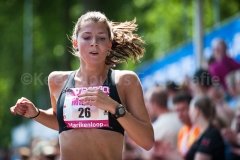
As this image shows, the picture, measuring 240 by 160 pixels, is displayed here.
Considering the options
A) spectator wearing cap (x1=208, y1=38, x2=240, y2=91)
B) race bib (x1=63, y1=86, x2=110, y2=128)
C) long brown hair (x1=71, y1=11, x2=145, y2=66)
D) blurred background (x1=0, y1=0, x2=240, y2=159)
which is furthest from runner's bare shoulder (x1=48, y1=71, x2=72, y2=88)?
blurred background (x1=0, y1=0, x2=240, y2=159)

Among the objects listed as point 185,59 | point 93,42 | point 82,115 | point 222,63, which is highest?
point 185,59

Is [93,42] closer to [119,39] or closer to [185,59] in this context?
[119,39]

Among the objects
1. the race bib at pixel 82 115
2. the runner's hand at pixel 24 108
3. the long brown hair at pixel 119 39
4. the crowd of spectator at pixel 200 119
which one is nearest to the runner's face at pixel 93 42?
the long brown hair at pixel 119 39

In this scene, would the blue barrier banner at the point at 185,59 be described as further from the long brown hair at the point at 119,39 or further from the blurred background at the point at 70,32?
the long brown hair at the point at 119,39

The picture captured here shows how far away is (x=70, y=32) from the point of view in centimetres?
1677

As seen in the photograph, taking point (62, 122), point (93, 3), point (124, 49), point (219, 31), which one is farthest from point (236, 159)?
point (93, 3)

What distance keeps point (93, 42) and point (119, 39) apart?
484mm

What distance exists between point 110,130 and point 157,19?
70.2ft

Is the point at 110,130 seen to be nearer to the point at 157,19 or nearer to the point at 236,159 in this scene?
the point at 236,159

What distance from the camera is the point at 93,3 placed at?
603 inches

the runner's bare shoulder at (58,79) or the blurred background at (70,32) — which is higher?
the blurred background at (70,32)

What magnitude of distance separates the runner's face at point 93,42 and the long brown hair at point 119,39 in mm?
66

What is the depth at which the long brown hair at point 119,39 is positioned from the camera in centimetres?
459

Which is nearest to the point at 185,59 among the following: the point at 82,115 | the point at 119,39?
the point at 119,39
